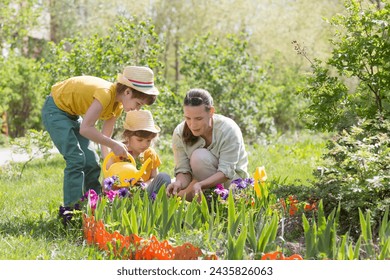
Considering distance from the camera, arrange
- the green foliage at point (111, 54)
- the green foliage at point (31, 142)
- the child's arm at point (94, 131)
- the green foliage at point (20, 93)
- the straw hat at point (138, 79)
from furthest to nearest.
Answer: the green foliage at point (20, 93)
the green foliage at point (111, 54)
the green foliage at point (31, 142)
the straw hat at point (138, 79)
the child's arm at point (94, 131)

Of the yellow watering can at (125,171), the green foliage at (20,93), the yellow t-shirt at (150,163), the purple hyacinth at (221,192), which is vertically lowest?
the green foliage at (20,93)

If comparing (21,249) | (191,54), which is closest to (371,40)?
(21,249)

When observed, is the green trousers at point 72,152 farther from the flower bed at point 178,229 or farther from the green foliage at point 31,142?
the green foliage at point 31,142

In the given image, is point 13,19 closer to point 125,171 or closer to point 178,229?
point 125,171

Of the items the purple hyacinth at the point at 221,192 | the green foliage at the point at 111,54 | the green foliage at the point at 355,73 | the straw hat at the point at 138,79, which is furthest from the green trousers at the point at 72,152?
the green foliage at the point at 111,54

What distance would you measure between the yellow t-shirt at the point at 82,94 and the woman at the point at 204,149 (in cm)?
58

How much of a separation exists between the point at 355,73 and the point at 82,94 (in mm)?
2062

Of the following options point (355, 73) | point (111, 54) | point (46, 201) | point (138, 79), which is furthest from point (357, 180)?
point (111, 54)

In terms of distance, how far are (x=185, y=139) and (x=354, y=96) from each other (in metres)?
1.36

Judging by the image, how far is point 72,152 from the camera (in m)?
4.93

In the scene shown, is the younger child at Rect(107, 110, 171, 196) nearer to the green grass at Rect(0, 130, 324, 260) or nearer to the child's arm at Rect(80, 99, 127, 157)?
the child's arm at Rect(80, 99, 127, 157)

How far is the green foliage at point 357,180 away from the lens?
3773mm

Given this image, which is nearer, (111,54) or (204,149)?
(204,149)

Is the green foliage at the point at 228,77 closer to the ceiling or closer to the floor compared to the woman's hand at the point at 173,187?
closer to the floor
